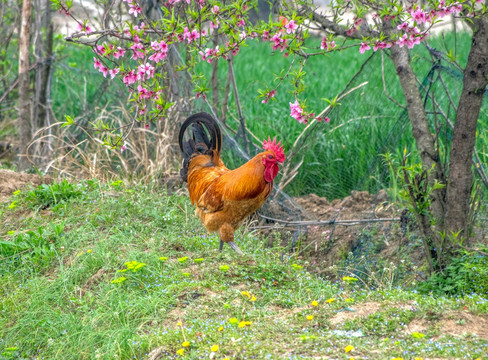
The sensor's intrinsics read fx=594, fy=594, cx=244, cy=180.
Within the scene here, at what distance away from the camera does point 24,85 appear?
8.55m

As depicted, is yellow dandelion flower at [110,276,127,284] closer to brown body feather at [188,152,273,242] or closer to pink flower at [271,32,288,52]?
brown body feather at [188,152,273,242]

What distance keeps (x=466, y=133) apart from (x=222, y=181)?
6.49 feet

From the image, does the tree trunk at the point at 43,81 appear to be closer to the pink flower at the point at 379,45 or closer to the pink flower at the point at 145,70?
the pink flower at the point at 145,70

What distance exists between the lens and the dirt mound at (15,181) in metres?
6.99

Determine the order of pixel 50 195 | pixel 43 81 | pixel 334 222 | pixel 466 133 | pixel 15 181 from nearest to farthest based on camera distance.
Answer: pixel 466 133 < pixel 334 222 < pixel 50 195 < pixel 15 181 < pixel 43 81

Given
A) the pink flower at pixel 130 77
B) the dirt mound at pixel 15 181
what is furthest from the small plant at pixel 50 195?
the pink flower at pixel 130 77

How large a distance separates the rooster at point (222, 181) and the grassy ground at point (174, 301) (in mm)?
336

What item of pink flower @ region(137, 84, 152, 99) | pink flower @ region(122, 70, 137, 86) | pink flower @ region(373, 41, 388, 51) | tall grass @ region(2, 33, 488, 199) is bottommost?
tall grass @ region(2, 33, 488, 199)

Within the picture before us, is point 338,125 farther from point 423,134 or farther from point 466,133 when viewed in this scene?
point 466,133

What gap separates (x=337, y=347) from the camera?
3338mm

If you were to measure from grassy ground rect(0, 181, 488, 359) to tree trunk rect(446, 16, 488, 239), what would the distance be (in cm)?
74

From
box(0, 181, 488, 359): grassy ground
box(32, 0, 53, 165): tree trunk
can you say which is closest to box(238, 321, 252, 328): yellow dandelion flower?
box(0, 181, 488, 359): grassy ground

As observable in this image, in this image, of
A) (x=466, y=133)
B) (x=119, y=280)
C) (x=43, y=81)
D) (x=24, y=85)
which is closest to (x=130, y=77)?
(x=119, y=280)

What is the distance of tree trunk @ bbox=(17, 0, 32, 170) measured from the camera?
27.5ft
